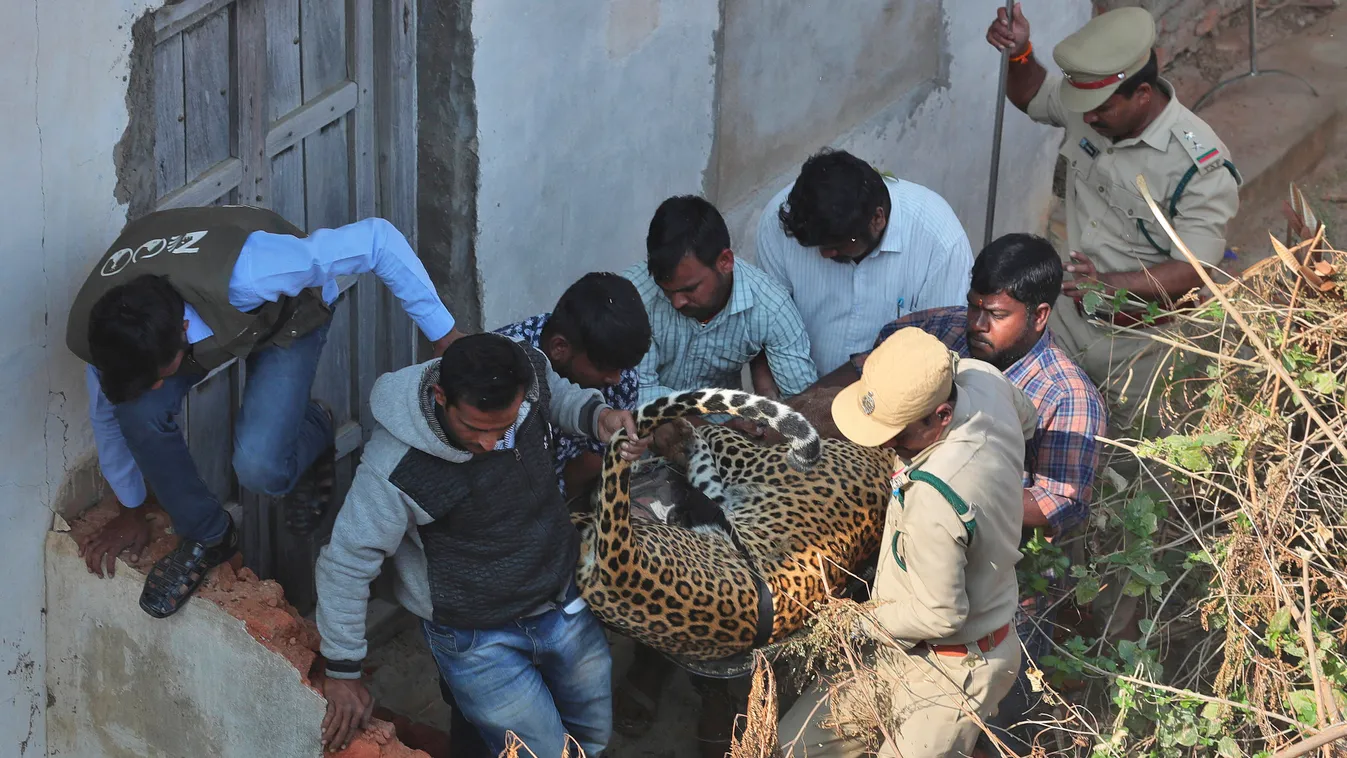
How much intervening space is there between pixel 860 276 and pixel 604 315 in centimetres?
131

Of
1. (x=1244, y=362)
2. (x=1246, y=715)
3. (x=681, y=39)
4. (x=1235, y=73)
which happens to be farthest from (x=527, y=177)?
(x=1235, y=73)

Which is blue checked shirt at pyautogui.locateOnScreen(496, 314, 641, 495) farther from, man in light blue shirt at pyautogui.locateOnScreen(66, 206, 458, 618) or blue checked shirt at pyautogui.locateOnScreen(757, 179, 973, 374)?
blue checked shirt at pyautogui.locateOnScreen(757, 179, 973, 374)

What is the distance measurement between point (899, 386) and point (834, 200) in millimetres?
1316

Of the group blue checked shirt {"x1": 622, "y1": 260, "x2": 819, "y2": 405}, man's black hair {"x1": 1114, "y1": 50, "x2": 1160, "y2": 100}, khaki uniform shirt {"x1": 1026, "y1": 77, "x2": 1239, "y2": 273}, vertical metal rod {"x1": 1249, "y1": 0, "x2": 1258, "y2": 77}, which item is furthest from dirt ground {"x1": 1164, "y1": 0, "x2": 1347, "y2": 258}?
blue checked shirt {"x1": 622, "y1": 260, "x2": 819, "y2": 405}

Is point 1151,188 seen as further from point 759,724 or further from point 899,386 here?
point 759,724

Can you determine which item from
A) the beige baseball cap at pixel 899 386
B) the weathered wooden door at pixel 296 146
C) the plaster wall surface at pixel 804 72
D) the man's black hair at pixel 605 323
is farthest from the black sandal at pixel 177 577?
the plaster wall surface at pixel 804 72

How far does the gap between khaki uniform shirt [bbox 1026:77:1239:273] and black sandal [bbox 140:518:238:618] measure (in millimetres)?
3489

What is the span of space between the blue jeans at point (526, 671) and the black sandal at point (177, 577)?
0.65 meters

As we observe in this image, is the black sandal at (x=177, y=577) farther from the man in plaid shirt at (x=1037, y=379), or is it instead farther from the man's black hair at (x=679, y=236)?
the man in plaid shirt at (x=1037, y=379)

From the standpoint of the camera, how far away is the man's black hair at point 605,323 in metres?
4.18

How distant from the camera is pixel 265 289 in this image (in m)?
3.90

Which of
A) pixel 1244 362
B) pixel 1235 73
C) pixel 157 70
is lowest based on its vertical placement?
pixel 1235 73

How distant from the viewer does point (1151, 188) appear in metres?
5.60

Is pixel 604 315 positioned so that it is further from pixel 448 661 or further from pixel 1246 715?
pixel 1246 715
